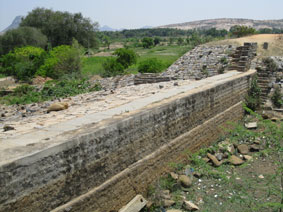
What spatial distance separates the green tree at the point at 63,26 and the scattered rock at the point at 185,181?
3522 cm

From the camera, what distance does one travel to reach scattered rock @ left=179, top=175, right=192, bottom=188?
17.2ft

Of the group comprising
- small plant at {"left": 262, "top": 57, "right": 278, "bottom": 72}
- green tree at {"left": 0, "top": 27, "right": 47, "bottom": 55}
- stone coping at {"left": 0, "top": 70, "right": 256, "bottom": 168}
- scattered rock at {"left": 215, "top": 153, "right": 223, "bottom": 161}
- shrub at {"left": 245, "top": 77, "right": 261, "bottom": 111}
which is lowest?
scattered rock at {"left": 215, "top": 153, "right": 223, "bottom": 161}

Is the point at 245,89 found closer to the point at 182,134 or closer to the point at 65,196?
the point at 182,134

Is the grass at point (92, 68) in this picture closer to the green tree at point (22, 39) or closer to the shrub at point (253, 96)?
the green tree at point (22, 39)

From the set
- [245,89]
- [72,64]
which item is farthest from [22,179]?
[72,64]

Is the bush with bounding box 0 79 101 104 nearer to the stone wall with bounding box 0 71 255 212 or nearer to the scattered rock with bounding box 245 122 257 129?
the scattered rock with bounding box 245 122 257 129

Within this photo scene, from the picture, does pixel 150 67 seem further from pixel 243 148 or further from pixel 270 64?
pixel 243 148

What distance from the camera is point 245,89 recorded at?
961 cm

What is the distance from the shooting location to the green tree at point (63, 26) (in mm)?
38188

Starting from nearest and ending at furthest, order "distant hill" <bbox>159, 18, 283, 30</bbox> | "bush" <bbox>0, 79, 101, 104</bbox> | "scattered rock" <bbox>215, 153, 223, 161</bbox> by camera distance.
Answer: "scattered rock" <bbox>215, 153, 223, 161</bbox> < "bush" <bbox>0, 79, 101, 104</bbox> < "distant hill" <bbox>159, 18, 283, 30</bbox>

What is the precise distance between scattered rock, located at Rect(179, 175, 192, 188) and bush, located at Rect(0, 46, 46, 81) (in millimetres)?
16865

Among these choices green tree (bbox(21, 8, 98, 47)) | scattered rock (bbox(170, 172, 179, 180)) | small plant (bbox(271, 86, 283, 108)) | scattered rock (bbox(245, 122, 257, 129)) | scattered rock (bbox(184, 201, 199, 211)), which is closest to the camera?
scattered rock (bbox(184, 201, 199, 211))

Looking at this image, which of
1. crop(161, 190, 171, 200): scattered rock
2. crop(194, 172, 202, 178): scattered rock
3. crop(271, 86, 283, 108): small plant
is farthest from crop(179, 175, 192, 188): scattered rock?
crop(271, 86, 283, 108): small plant

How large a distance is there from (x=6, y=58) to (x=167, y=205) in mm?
28082
